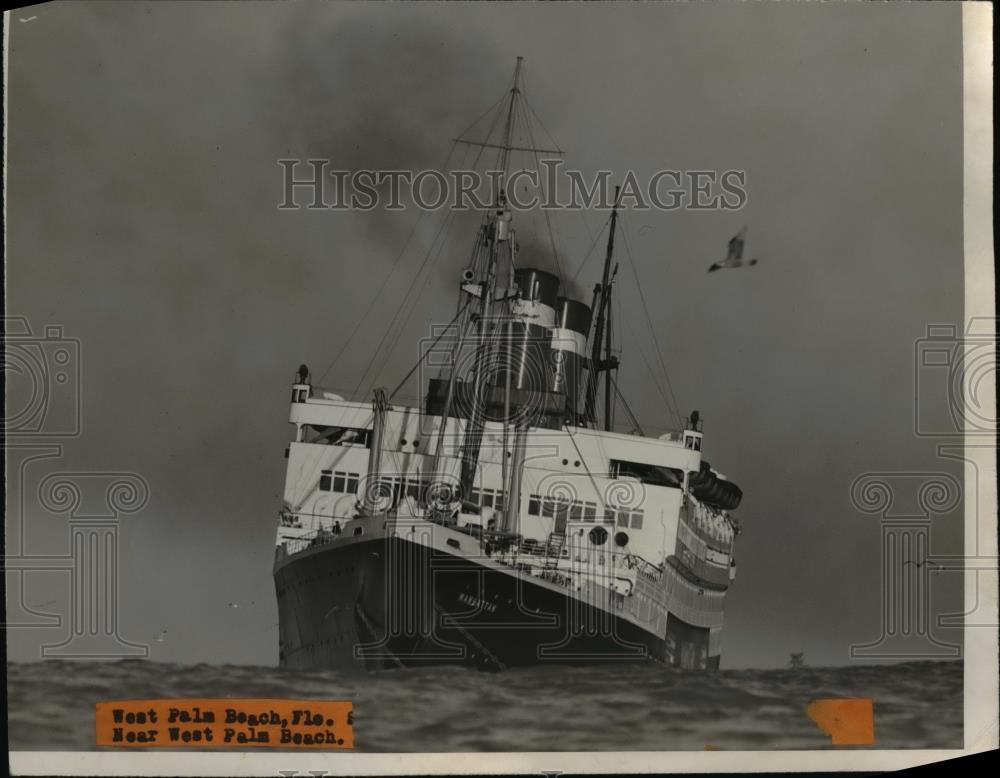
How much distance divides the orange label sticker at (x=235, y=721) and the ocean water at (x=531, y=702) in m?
0.03

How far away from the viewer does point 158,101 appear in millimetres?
5105

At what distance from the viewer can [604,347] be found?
532 cm

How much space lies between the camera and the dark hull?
5125mm

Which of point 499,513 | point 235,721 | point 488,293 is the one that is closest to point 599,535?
point 499,513

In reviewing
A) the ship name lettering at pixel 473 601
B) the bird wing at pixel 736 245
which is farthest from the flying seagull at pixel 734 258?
the ship name lettering at pixel 473 601

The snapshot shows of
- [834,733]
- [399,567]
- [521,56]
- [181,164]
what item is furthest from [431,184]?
[834,733]

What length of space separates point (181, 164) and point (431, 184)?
84cm

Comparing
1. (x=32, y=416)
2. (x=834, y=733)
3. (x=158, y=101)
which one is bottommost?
(x=834, y=733)

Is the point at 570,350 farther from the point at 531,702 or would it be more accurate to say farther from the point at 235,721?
the point at 235,721

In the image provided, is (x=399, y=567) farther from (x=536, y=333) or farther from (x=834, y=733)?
(x=834, y=733)

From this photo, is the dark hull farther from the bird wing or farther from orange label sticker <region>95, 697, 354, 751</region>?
the bird wing

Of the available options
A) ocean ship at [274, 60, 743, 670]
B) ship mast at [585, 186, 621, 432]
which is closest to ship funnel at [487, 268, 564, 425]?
ocean ship at [274, 60, 743, 670]

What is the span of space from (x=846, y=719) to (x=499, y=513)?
4.47 feet

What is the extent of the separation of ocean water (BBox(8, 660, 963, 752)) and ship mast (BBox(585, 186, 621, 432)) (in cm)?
89
